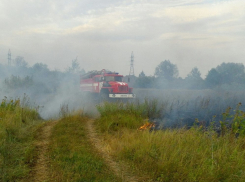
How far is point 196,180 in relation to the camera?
4.53 meters

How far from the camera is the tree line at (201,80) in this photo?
4272 cm

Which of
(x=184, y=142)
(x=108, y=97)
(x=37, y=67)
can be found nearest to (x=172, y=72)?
(x=37, y=67)

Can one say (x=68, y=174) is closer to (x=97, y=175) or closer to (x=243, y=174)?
(x=97, y=175)

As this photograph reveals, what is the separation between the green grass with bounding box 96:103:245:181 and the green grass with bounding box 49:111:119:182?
64 centimetres

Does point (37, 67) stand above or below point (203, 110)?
above

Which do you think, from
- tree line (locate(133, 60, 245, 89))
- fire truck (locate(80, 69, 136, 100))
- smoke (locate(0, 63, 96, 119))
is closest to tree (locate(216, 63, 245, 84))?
tree line (locate(133, 60, 245, 89))

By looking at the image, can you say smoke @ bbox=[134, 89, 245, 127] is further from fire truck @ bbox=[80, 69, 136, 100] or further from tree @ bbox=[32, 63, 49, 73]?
tree @ bbox=[32, 63, 49, 73]

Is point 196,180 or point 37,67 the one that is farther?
point 37,67

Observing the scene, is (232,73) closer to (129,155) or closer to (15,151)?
(129,155)

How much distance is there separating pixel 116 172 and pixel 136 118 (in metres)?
5.08

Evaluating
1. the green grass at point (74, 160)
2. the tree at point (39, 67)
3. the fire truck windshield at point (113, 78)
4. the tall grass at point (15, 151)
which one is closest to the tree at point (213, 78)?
the fire truck windshield at point (113, 78)

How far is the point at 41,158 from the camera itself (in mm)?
5641

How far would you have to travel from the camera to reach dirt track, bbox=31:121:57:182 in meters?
4.73

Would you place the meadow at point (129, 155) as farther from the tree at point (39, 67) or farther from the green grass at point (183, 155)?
the tree at point (39, 67)
